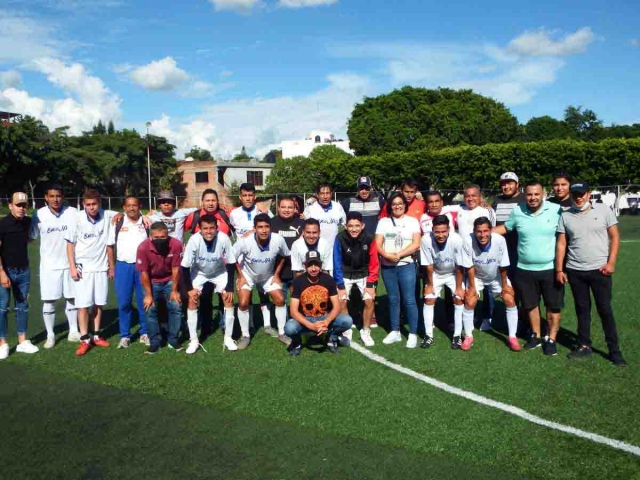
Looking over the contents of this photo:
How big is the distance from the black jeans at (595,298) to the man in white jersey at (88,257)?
5817mm

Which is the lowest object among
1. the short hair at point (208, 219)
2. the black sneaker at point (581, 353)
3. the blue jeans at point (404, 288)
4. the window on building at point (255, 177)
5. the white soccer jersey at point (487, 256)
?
the black sneaker at point (581, 353)

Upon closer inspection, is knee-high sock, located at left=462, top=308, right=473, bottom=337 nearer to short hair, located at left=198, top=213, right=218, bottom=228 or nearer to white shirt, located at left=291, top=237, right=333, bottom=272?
white shirt, located at left=291, top=237, right=333, bottom=272

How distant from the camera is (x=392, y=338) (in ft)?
22.7

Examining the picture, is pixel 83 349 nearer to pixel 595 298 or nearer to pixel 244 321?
pixel 244 321

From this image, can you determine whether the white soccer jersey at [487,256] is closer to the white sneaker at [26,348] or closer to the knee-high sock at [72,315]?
the knee-high sock at [72,315]

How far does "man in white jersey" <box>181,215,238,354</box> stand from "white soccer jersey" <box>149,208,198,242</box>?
519mm

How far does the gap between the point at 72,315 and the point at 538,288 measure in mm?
6136

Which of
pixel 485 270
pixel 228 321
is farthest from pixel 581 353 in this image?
pixel 228 321

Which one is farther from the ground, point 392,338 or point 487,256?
point 487,256

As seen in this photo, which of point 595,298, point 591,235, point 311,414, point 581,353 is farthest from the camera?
point 581,353

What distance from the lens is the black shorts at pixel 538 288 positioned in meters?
6.20

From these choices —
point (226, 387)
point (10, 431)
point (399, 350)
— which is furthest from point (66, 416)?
point (399, 350)

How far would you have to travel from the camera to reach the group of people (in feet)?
21.0

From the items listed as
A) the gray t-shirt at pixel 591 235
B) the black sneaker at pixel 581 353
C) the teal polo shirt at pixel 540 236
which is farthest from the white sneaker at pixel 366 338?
the gray t-shirt at pixel 591 235
